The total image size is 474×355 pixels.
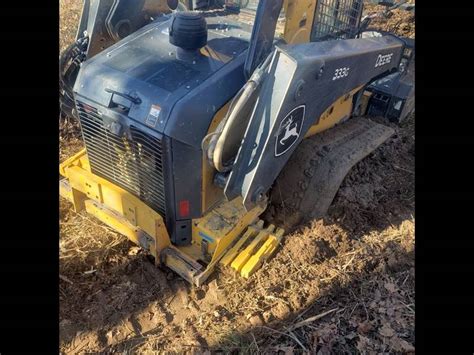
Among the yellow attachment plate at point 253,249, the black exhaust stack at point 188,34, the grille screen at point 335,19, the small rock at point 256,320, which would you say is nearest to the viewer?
the black exhaust stack at point 188,34

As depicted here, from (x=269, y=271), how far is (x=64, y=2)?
333 inches

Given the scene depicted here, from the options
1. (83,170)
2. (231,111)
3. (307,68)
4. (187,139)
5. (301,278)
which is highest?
(307,68)

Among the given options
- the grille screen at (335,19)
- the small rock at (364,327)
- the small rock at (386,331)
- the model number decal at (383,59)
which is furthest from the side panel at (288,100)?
the small rock at (386,331)

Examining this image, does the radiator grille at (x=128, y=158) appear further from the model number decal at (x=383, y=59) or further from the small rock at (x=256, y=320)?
the model number decal at (x=383, y=59)

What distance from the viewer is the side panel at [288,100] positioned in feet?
9.15

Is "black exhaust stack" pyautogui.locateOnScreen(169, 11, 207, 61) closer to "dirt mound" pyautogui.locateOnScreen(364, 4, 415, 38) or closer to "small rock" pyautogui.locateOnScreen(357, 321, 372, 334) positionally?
"small rock" pyautogui.locateOnScreen(357, 321, 372, 334)

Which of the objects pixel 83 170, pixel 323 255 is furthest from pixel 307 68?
pixel 83 170

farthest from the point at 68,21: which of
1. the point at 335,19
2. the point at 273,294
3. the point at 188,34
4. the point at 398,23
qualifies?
the point at 273,294

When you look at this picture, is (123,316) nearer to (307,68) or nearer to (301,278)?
(301,278)

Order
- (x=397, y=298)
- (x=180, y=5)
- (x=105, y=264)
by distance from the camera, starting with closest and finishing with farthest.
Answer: (x=397, y=298), (x=105, y=264), (x=180, y=5)

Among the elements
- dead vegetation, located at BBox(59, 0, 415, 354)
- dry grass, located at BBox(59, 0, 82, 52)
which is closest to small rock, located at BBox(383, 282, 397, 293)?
dead vegetation, located at BBox(59, 0, 415, 354)

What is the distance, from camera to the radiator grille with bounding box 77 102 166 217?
3184mm

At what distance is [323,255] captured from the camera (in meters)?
3.70

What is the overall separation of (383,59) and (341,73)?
93cm
